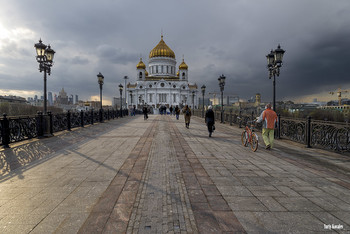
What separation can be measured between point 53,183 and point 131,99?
7945cm

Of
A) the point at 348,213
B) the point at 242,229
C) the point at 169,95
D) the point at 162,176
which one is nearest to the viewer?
the point at 242,229

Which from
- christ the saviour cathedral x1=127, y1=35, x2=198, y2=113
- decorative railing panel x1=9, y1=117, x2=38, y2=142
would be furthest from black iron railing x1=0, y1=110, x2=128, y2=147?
christ the saviour cathedral x1=127, y1=35, x2=198, y2=113

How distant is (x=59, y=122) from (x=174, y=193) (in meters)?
10.6

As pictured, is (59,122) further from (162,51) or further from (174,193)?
(162,51)

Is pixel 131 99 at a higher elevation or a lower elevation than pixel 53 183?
higher

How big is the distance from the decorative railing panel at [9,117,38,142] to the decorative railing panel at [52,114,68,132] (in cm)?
162

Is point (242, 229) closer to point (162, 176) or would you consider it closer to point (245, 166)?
point (162, 176)

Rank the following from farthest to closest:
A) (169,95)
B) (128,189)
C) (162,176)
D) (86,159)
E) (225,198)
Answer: (169,95) < (86,159) < (162,176) < (128,189) < (225,198)

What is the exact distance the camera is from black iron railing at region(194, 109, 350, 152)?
21.2 feet

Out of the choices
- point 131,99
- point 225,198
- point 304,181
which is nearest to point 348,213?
point 304,181

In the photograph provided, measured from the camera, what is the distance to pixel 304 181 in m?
4.04

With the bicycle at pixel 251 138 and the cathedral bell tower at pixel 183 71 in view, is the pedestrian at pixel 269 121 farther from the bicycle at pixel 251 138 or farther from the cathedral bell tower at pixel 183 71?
the cathedral bell tower at pixel 183 71

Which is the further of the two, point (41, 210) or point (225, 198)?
point (225, 198)

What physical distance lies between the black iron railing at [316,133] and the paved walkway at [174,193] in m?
0.89
